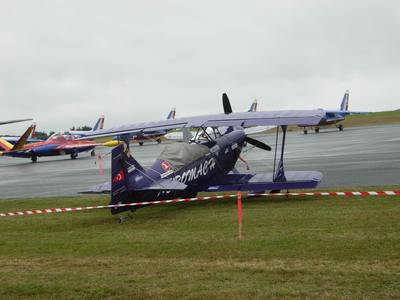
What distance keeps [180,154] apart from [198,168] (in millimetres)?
702

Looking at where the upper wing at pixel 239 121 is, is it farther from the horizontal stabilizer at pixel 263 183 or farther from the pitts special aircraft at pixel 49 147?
the pitts special aircraft at pixel 49 147

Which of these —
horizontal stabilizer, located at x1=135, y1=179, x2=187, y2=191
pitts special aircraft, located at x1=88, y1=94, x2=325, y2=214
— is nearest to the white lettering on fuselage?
pitts special aircraft, located at x1=88, y1=94, x2=325, y2=214

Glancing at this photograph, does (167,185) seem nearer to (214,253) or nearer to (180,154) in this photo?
(180,154)

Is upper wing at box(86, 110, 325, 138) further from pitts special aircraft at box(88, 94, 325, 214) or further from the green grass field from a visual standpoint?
the green grass field

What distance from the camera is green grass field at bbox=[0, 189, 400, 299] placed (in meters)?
6.47

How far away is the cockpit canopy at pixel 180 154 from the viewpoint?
13.3 m

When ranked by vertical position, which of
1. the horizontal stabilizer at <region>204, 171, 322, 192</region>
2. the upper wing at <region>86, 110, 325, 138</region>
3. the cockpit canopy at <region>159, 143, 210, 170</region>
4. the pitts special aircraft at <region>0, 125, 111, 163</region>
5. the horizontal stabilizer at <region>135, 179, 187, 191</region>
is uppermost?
the upper wing at <region>86, 110, 325, 138</region>

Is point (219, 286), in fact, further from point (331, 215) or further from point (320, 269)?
point (331, 215)

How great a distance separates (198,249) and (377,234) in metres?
2.86

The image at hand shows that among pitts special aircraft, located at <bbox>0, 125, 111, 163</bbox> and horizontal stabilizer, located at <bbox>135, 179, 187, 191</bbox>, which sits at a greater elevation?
horizontal stabilizer, located at <bbox>135, 179, 187, 191</bbox>

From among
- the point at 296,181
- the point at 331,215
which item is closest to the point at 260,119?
the point at 296,181

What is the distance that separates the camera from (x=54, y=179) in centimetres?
2497

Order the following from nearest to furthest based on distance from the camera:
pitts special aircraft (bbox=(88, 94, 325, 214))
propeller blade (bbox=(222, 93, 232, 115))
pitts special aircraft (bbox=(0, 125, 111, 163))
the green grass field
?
the green grass field, pitts special aircraft (bbox=(88, 94, 325, 214)), propeller blade (bbox=(222, 93, 232, 115)), pitts special aircraft (bbox=(0, 125, 111, 163))

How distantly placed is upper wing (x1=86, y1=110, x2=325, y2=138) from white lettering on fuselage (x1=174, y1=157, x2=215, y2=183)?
1021 millimetres
